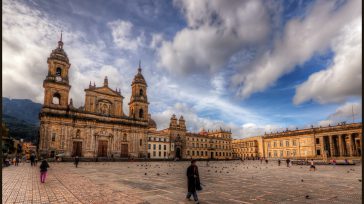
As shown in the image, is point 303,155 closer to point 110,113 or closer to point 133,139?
point 133,139

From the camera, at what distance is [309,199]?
Result: 28.1 feet

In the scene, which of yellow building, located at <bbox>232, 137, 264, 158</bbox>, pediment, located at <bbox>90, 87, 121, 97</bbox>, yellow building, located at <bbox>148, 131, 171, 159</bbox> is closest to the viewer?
pediment, located at <bbox>90, 87, 121, 97</bbox>

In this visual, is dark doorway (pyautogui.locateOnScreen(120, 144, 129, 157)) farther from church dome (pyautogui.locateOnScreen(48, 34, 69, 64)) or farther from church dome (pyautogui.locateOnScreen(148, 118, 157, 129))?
church dome (pyautogui.locateOnScreen(148, 118, 157, 129))

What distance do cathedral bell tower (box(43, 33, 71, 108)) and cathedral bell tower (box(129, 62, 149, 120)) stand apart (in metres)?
17.2

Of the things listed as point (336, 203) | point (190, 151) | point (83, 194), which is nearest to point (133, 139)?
point (190, 151)

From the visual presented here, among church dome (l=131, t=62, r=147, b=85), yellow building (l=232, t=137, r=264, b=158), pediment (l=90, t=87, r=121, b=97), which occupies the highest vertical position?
church dome (l=131, t=62, r=147, b=85)

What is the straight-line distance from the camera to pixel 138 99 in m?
61.1

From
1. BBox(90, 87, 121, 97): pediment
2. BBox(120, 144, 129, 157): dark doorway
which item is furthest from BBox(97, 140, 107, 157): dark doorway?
BBox(90, 87, 121, 97): pediment

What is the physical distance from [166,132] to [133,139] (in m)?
21.0

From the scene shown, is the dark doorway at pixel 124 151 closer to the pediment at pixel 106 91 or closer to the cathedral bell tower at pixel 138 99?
the cathedral bell tower at pixel 138 99

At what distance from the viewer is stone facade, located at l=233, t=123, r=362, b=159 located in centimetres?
5956

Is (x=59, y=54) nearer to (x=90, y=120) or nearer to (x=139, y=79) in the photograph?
(x=90, y=120)

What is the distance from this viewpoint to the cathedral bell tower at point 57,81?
4606 centimetres

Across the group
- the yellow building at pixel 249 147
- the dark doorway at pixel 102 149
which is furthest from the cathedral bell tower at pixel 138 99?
the yellow building at pixel 249 147
